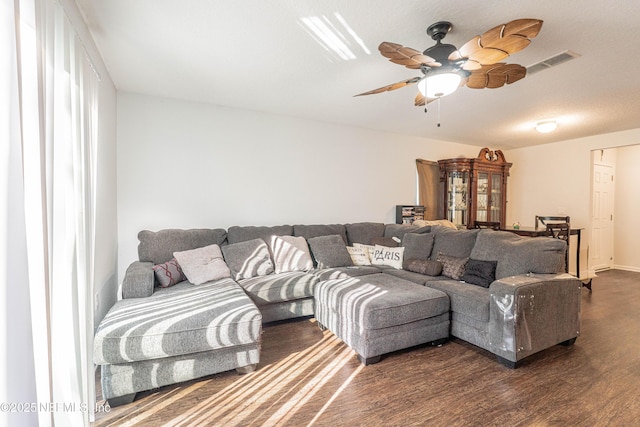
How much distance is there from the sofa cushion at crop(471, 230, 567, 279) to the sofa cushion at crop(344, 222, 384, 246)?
142 centimetres

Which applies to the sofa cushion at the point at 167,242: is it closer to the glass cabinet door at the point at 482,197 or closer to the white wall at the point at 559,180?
the glass cabinet door at the point at 482,197

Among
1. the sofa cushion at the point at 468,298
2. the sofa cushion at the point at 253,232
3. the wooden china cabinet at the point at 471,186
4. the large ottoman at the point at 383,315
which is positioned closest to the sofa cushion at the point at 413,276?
the sofa cushion at the point at 468,298

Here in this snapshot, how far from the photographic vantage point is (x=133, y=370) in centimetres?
175

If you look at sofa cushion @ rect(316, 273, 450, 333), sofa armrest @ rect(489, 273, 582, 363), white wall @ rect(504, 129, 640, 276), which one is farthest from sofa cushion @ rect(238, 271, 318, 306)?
white wall @ rect(504, 129, 640, 276)

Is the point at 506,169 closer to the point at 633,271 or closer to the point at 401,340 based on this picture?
the point at 633,271

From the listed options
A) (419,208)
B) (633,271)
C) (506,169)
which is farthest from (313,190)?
(633,271)

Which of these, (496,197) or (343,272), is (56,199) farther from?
(496,197)

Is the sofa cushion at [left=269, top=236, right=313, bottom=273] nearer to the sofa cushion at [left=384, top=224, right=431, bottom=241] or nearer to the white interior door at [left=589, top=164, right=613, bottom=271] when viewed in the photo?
the sofa cushion at [left=384, top=224, right=431, bottom=241]

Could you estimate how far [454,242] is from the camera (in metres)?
3.19

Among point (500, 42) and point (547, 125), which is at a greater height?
point (547, 125)

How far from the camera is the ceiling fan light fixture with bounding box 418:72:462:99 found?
1937 mm

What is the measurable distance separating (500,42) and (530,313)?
6.22ft

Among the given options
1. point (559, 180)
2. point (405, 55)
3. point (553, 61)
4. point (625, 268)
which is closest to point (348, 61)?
point (405, 55)

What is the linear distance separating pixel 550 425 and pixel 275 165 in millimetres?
3452
